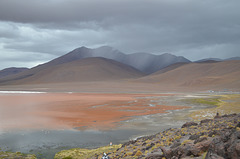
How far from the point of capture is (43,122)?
23500 millimetres

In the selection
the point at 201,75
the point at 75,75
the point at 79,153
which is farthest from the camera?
the point at 75,75

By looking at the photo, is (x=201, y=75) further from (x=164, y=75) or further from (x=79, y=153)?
(x=79, y=153)

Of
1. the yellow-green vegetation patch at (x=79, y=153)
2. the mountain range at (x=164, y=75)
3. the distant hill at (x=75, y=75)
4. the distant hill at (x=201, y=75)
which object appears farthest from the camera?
the distant hill at (x=75, y=75)

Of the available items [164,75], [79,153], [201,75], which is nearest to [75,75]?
[164,75]

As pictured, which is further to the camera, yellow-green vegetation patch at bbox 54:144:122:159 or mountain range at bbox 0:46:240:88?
mountain range at bbox 0:46:240:88

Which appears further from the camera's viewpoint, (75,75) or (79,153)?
(75,75)

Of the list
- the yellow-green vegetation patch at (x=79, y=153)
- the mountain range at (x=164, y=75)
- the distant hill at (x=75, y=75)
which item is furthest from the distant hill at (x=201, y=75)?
the yellow-green vegetation patch at (x=79, y=153)

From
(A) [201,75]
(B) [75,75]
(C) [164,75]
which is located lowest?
(A) [201,75]

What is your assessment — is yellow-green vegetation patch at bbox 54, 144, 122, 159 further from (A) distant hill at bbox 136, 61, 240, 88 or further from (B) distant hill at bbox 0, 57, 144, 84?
(B) distant hill at bbox 0, 57, 144, 84

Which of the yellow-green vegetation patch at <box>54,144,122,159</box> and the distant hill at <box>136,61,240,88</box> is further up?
the distant hill at <box>136,61,240,88</box>

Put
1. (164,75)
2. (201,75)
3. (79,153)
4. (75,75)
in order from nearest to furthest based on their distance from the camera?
(79,153)
(201,75)
(164,75)
(75,75)

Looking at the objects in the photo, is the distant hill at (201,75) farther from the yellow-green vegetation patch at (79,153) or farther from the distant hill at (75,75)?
the yellow-green vegetation patch at (79,153)

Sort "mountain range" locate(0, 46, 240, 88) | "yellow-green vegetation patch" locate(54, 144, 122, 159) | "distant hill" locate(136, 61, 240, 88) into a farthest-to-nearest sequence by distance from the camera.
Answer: "mountain range" locate(0, 46, 240, 88), "distant hill" locate(136, 61, 240, 88), "yellow-green vegetation patch" locate(54, 144, 122, 159)

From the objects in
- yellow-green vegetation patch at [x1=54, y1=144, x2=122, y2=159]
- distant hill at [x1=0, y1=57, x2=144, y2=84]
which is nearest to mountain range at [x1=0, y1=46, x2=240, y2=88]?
distant hill at [x1=0, y1=57, x2=144, y2=84]
